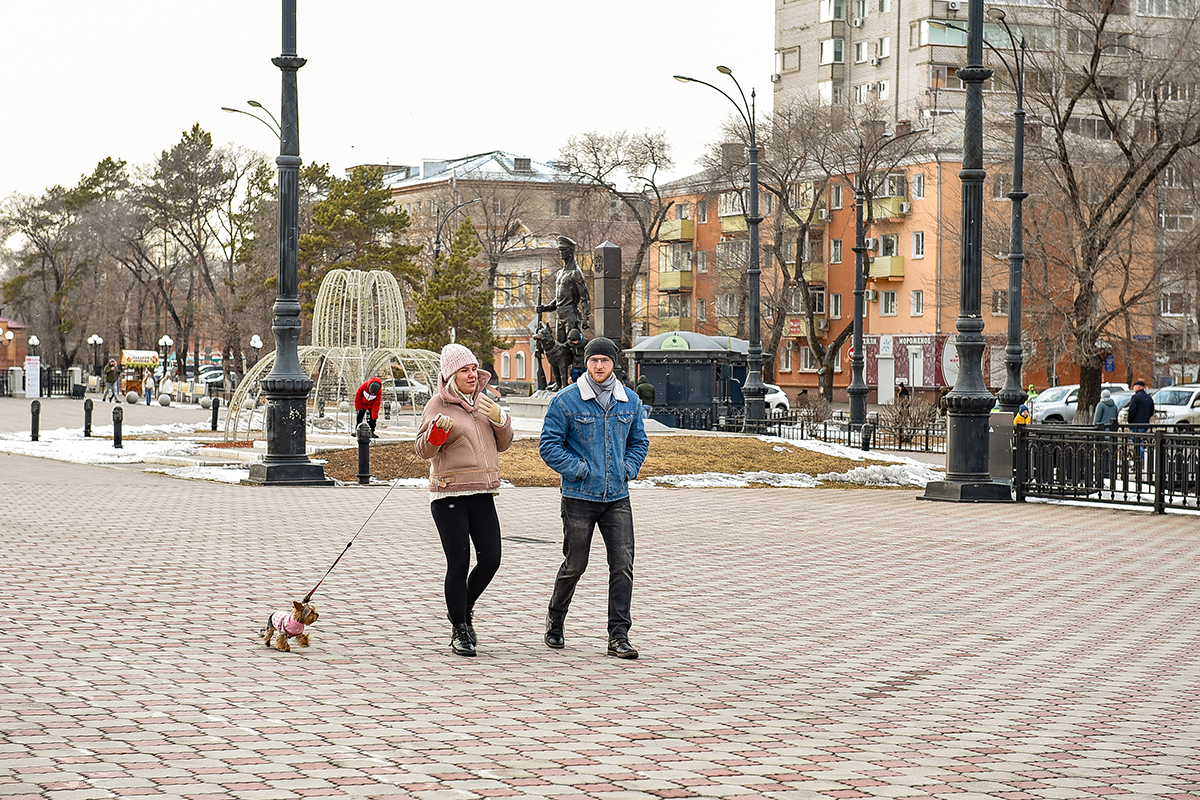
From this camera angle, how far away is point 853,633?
29.1 feet

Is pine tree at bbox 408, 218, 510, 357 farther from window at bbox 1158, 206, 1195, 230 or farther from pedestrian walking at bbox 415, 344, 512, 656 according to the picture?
pedestrian walking at bbox 415, 344, 512, 656

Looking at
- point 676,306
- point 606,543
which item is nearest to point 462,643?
point 606,543

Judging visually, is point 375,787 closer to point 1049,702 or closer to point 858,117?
point 1049,702

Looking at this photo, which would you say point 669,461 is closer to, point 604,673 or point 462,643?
point 462,643

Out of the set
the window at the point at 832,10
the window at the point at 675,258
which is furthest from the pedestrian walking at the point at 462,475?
the window at the point at 832,10

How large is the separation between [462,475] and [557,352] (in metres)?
22.0

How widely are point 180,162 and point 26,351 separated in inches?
1115

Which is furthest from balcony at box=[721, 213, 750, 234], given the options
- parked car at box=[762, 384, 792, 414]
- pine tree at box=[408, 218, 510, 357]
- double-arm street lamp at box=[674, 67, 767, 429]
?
double-arm street lamp at box=[674, 67, 767, 429]

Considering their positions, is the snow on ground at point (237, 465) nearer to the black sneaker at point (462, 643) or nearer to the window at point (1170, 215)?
the black sneaker at point (462, 643)

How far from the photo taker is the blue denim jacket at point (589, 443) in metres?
7.89

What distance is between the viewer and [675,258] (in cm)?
8281

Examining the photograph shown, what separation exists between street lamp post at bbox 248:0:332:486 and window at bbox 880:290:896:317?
52345 millimetres

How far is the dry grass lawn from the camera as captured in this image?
860 inches

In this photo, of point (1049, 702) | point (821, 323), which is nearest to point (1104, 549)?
point (1049, 702)
